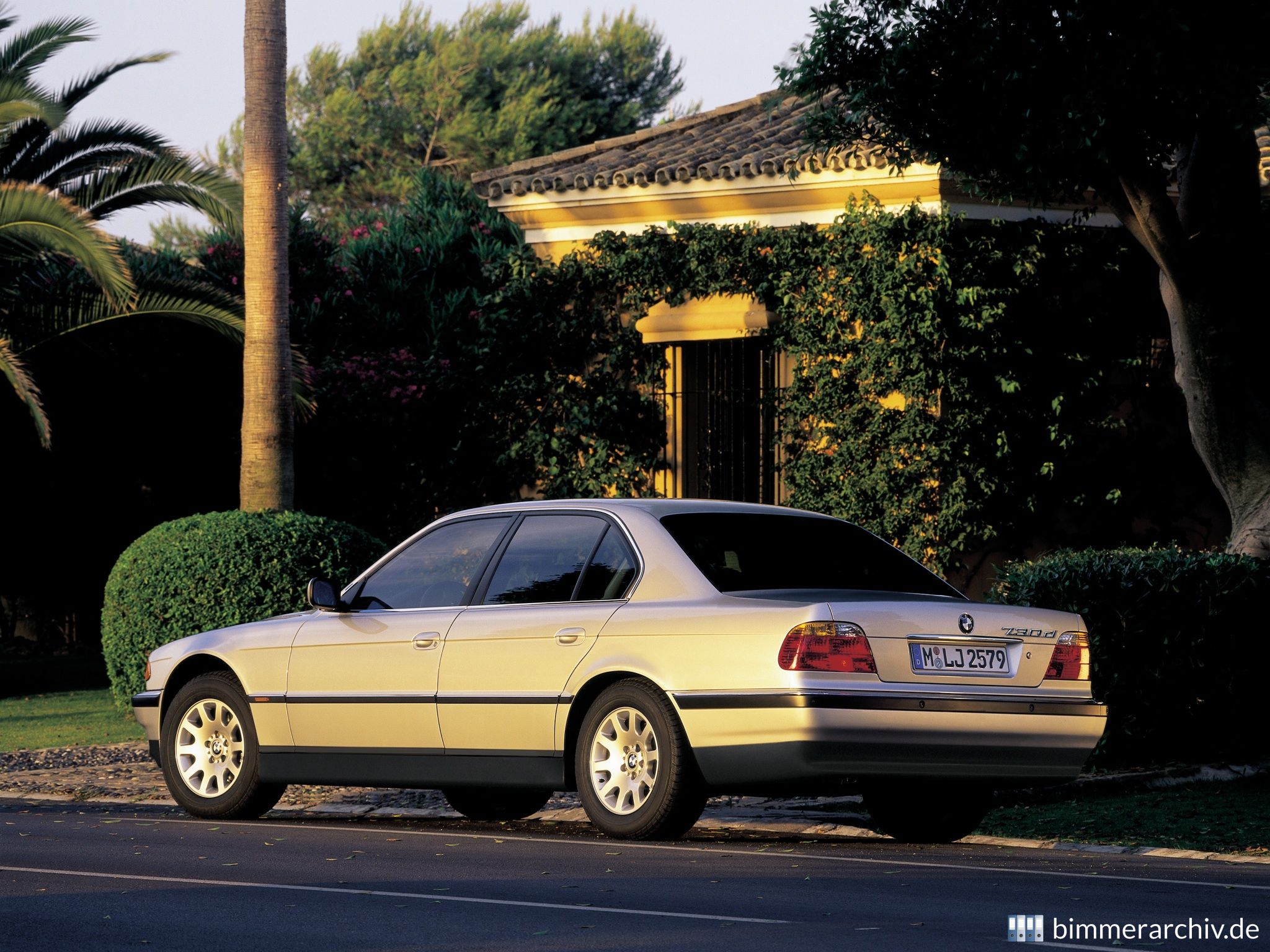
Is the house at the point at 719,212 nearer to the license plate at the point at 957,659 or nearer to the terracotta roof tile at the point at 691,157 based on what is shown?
the terracotta roof tile at the point at 691,157

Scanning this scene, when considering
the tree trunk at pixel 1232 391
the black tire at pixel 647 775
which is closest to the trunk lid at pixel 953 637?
the black tire at pixel 647 775

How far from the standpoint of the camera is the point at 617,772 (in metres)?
8.79

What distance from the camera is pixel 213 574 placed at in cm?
1498

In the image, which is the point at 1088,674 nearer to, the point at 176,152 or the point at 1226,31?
the point at 1226,31

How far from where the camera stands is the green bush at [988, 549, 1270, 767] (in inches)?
473

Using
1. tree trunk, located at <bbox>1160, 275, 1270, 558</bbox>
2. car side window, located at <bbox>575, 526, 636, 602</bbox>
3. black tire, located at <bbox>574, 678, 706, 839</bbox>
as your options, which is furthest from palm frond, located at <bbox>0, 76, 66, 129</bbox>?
black tire, located at <bbox>574, 678, 706, 839</bbox>

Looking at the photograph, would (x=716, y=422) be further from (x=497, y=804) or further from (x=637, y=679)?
(x=637, y=679)

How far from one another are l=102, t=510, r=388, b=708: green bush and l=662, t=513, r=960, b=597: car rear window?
6034 mm

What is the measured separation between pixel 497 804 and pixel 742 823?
50.6 inches

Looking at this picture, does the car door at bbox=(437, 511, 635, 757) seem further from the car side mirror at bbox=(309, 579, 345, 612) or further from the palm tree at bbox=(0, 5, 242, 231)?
the palm tree at bbox=(0, 5, 242, 231)

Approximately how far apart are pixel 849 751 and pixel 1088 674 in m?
1.38

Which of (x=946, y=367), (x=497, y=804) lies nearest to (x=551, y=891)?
(x=497, y=804)
